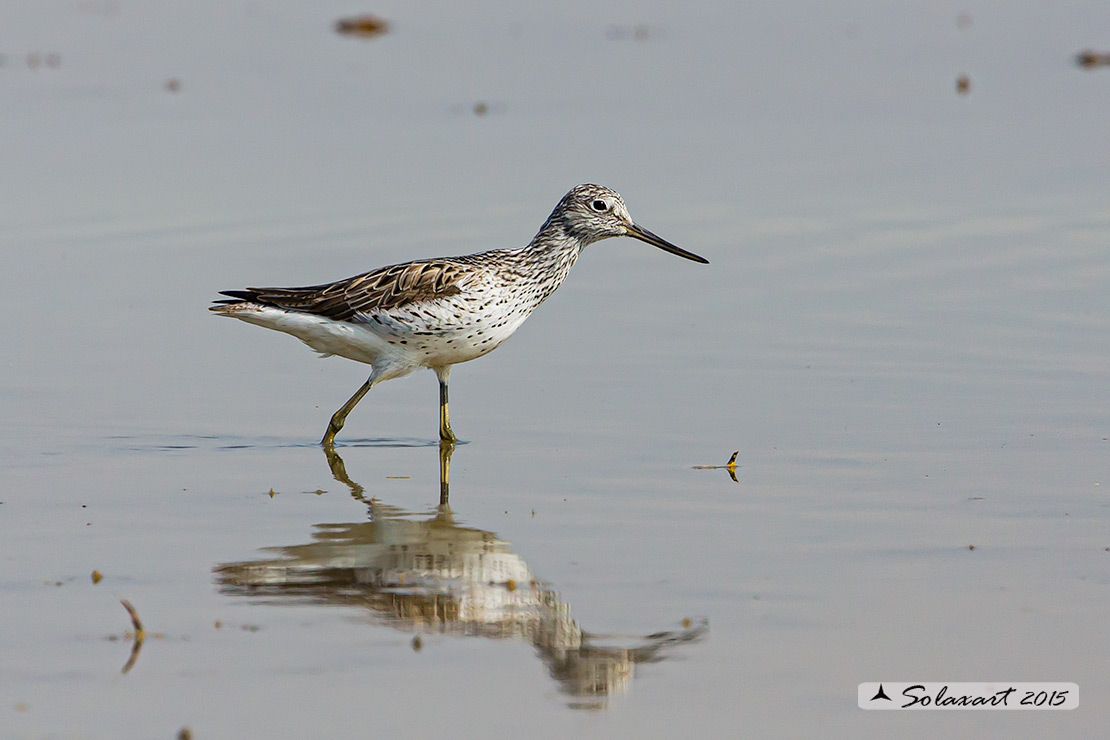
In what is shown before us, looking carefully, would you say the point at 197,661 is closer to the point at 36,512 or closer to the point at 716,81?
the point at 36,512

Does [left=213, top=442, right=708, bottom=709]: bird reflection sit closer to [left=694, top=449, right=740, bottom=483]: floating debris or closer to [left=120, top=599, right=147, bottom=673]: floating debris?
[left=120, top=599, right=147, bottom=673]: floating debris

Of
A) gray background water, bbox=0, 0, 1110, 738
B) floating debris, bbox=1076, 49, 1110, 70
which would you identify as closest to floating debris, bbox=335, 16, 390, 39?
gray background water, bbox=0, 0, 1110, 738

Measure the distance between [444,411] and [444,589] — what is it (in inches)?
108

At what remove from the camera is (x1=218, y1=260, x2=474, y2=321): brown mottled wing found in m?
9.38

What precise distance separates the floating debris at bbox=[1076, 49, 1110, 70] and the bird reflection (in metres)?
16.0

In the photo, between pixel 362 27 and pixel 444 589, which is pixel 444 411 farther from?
pixel 362 27

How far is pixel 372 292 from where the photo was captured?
954cm

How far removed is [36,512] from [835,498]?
11.8 ft

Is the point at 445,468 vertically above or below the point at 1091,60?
below

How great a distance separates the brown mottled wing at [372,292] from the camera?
9375 millimetres

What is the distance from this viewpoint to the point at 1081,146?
55.5 feet

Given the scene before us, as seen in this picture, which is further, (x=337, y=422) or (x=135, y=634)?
(x=337, y=422)

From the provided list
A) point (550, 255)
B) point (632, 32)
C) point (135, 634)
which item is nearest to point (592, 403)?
point (550, 255)

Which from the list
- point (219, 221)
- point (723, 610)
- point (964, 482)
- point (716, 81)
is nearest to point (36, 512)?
point (723, 610)
